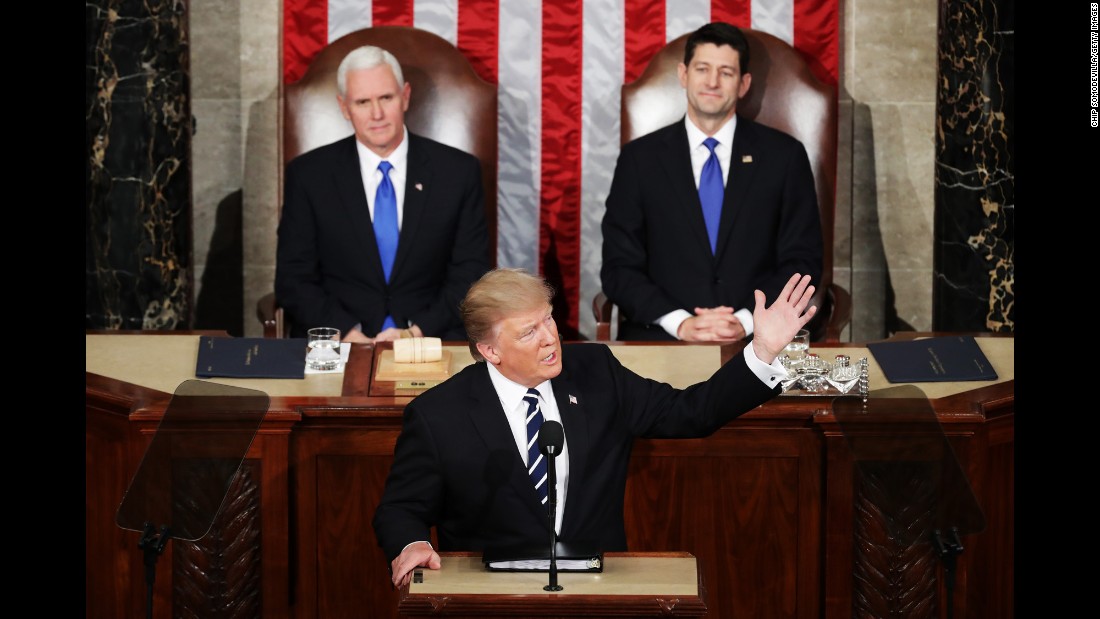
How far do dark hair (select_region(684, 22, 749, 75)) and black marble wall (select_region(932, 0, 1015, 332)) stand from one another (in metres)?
0.86

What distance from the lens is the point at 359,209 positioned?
5414mm

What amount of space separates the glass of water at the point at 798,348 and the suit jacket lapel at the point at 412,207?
1686mm

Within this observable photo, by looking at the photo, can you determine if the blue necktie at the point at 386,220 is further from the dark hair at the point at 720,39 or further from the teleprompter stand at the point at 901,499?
the teleprompter stand at the point at 901,499

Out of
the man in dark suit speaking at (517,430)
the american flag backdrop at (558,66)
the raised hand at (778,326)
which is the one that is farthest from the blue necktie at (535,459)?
the american flag backdrop at (558,66)

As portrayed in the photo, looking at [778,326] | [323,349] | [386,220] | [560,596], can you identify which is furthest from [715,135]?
[560,596]

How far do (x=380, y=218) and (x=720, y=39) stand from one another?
54.9 inches

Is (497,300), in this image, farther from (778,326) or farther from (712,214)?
(712,214)

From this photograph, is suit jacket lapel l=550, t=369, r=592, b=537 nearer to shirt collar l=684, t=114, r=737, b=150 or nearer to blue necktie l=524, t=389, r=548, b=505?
blue necktie l=524, t=389, r=548, b=505

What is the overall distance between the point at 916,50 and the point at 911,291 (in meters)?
1.02

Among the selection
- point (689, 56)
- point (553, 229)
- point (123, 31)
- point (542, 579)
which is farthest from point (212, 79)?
point (542, 579)

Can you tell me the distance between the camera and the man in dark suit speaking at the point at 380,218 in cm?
533

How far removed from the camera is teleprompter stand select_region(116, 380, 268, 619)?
3.17 metres

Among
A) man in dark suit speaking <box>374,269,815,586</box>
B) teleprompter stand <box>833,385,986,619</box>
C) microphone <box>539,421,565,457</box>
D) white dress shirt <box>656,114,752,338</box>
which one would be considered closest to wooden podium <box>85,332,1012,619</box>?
teleprompter stand <box>833,385,986,619</box>

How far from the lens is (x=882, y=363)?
4227 millimetres
